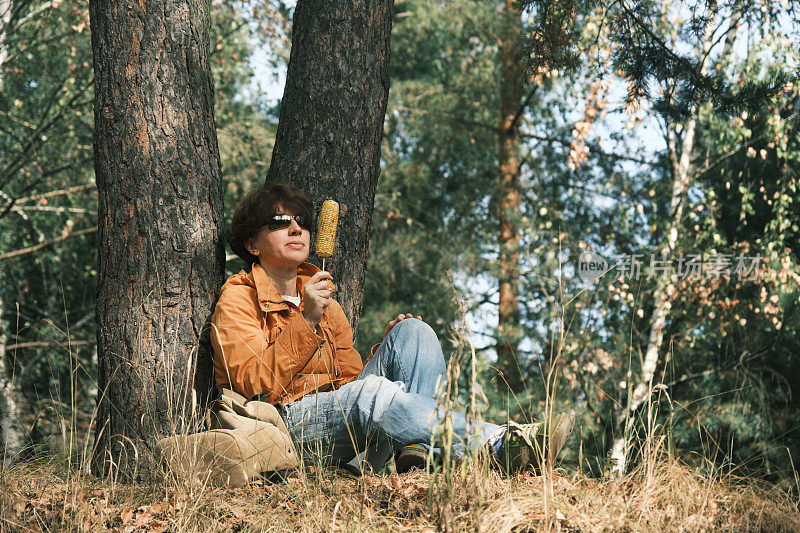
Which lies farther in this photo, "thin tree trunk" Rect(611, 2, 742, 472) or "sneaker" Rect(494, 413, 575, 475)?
"thin tree trunk" Rect(611, 2, 742, 472)

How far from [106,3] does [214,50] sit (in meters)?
6.34

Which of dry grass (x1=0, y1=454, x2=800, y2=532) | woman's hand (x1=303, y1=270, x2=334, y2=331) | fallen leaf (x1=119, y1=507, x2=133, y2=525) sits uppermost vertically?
woman's hand (x1=303, y1=270, x2=334, y2=331)

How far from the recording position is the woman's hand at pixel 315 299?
9.38ft

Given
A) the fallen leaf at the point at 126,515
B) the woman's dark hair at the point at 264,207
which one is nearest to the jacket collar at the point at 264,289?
the woman's dark hair at the point at 264,207

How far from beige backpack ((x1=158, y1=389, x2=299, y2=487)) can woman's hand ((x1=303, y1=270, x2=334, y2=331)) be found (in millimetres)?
419

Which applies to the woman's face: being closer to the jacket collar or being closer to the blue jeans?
the jacket collar

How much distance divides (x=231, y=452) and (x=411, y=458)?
2.12 ft

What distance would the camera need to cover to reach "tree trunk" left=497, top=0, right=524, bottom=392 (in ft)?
32.7

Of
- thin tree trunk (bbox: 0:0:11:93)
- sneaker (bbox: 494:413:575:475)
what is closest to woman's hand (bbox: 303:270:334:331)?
sneaker (bbox: 494:413:575:475)

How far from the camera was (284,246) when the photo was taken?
10.5 ft

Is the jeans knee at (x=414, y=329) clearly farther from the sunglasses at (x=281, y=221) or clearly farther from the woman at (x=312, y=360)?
the sunglasses at (x=281, y=221)

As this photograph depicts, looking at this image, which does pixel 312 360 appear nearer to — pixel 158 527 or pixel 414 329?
pixel 414 329

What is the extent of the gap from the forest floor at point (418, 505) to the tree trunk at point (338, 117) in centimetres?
118

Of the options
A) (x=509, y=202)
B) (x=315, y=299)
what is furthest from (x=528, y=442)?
(x=509, y=202)
